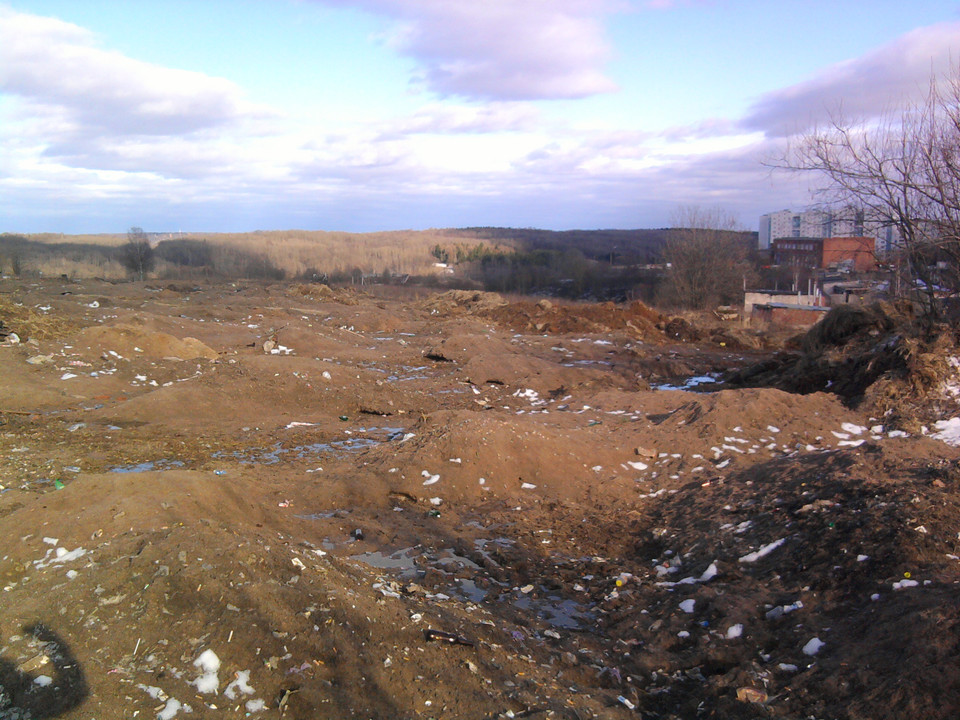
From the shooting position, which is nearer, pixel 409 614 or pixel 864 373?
pixel 409 614

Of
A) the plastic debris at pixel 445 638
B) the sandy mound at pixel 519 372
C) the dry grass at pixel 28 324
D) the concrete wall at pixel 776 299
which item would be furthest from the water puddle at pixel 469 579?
the concrete wall at pixel 776 299

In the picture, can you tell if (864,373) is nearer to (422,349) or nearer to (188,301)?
(422,349)

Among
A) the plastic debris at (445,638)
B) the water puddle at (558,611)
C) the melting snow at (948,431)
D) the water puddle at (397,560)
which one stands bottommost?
the water puddle at (558,611)

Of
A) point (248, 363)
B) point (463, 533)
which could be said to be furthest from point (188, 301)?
point (463, 533)

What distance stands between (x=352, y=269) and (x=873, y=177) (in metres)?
65.0

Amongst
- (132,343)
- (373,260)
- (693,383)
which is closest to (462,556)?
(132,343)

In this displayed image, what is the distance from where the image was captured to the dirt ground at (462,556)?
322cm

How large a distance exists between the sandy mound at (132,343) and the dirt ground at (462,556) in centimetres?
115

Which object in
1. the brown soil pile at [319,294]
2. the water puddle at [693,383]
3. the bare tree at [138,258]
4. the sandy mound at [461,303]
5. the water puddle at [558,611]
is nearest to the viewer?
the water puddle at [558,611]

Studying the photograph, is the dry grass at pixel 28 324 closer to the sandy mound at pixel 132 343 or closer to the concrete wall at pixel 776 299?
the sandy mound at pixel 132 343

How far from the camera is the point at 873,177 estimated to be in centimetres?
1027

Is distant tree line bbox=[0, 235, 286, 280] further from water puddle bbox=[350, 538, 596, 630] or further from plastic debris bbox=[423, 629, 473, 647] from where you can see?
plastic debris bbox=[423, 629, 473, 647]

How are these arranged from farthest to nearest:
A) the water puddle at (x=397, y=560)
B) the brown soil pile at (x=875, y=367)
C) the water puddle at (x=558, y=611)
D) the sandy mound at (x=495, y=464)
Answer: the brown soil pile at (x=875, y=367) < the sandy mound at (x=495, y=464) < the water puddle at (x=397, y=560) < the water puddle at (x=558, y=611)

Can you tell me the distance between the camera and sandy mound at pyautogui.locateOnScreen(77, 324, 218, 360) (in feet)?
40.4
